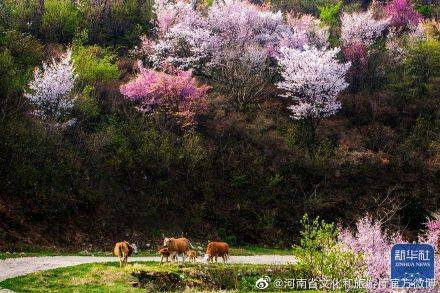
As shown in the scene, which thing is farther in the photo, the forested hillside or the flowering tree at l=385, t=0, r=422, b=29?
the flowering tree at l=385, t=0, r=422, b=29

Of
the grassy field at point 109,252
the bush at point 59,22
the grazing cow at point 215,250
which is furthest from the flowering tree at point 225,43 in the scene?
the grazing cow at point 215,250

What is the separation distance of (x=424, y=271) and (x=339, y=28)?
6495 centimetres

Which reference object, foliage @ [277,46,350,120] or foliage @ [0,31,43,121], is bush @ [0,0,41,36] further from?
foliage @ [277,46,350,120]

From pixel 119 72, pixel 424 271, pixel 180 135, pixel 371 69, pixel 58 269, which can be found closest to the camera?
pixel 424 271

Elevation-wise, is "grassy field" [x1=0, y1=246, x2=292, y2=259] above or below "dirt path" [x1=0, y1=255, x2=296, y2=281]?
above

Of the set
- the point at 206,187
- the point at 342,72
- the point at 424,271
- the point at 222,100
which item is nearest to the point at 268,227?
the point at 206,187

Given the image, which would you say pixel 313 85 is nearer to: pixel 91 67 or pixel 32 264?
pixel 91 67

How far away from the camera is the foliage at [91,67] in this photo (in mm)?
43912

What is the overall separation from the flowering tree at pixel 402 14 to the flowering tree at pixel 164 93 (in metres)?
40.1

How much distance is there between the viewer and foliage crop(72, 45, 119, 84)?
4391 cm

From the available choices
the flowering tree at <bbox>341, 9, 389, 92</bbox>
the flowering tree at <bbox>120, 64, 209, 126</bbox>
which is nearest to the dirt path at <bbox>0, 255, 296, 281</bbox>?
the flowering tree at <bbox>120, 64, 209, 126</bbox>

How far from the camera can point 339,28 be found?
71.3 m

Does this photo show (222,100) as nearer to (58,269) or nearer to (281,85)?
(281,85)

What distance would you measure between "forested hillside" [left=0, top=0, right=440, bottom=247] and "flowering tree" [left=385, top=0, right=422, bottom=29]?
6759 mm
